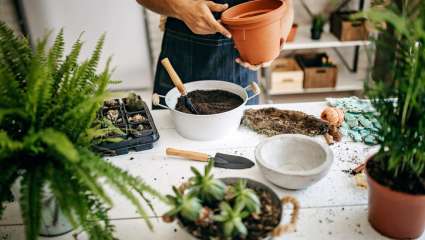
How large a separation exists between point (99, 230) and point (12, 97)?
0.30 metres

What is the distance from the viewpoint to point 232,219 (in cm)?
72

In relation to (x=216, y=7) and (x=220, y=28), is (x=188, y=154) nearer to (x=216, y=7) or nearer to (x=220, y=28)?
(x=220, y=28)

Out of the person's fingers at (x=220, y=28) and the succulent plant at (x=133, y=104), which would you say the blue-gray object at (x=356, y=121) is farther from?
the succulent plant at (x=133, y=104)

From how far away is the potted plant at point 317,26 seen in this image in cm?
269

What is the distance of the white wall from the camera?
8.48ft

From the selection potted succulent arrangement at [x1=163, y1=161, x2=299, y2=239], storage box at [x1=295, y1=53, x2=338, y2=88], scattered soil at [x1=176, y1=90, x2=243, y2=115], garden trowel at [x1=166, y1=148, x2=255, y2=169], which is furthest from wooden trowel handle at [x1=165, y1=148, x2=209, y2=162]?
storage box at [x1=295, y1=53, x2=338, y2=88]

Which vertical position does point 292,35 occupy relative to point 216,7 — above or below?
below

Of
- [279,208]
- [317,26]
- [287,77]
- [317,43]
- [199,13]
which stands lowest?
[287,77]

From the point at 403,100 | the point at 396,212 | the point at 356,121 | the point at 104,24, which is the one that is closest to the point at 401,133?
the point at 403,100

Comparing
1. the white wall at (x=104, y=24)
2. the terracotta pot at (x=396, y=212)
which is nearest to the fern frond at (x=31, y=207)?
the terracotta pot at (x=396, y=212)

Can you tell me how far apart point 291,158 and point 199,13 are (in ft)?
1.83

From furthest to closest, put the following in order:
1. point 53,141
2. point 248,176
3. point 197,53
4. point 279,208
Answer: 1. point 197,53
2. point 248,176
3. point 279,208
4. point 53,141

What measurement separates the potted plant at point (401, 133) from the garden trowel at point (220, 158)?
333 mm

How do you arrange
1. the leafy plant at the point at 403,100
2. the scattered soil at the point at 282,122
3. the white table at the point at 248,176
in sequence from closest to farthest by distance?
the leafy plant at the point at 403,100 < the white table at the point at 248,176 < the scattered soil at the point at 282,122
